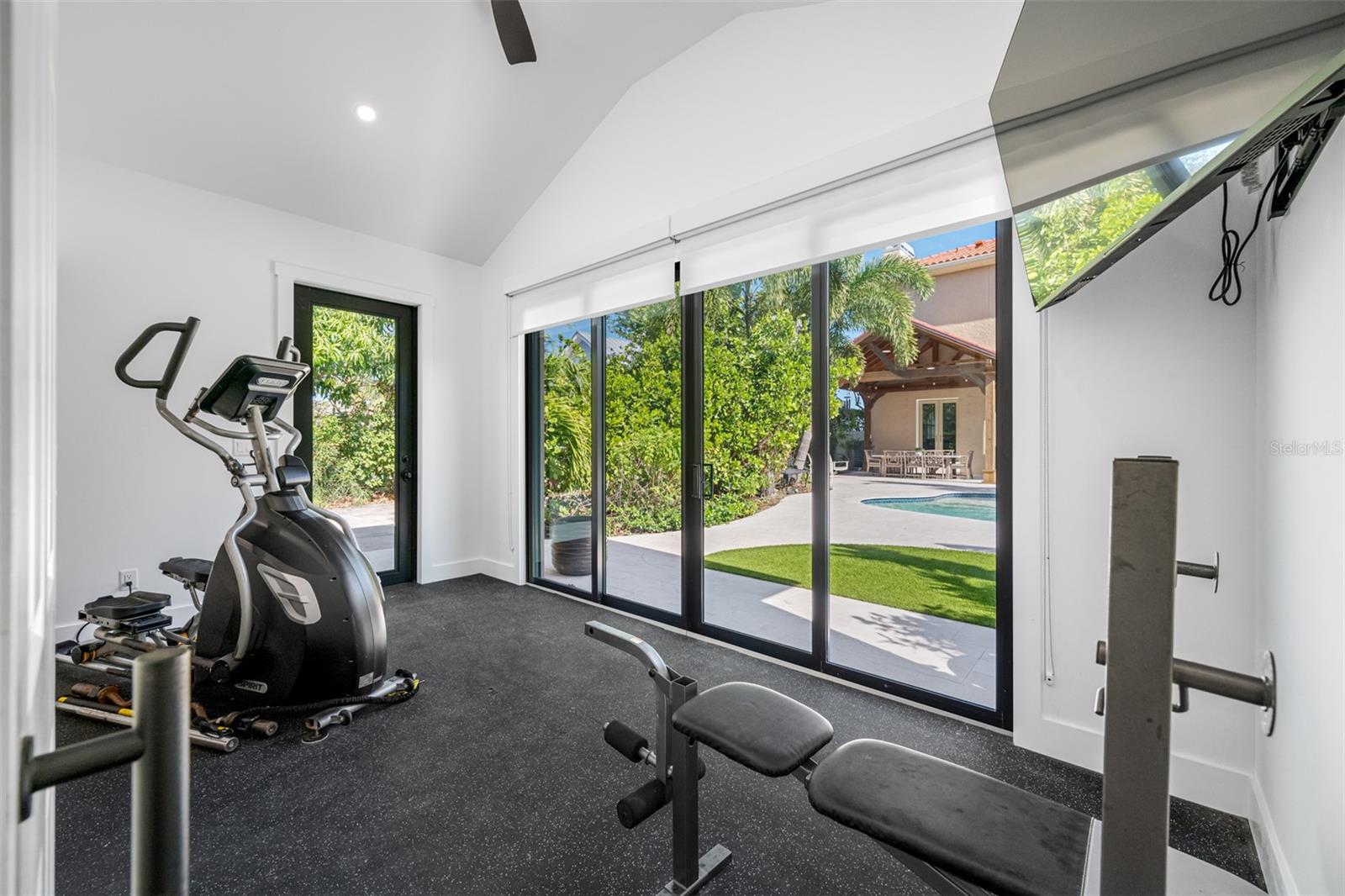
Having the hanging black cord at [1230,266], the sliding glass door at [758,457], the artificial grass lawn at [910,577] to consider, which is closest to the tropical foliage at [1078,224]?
the hanging black cord at [1230,266]

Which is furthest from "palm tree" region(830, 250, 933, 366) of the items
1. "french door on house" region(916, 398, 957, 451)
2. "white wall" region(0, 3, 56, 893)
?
"white wall" region(0, 3, 56, 893)

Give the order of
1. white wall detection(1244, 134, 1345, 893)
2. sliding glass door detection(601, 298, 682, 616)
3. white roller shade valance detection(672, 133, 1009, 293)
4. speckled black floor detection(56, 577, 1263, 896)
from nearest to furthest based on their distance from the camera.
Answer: white wall detection(1244, 134, 1345, 893), speckled black floor detection(56, 577, 1263, 896), white roller shade valance detection(672, 133, 1009, 293), sliding glass door detection(601, 298, 682, 616)

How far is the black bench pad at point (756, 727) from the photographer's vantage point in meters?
1.18

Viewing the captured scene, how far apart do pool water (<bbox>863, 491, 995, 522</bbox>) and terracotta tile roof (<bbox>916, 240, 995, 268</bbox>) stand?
1.04 meters

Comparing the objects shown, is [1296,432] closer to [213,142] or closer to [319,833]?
[319,833]

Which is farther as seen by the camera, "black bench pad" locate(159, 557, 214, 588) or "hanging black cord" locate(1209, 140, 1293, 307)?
"black bench pad" locate(159, 557, 214, 588)

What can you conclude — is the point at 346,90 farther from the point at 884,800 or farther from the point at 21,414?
the point at 884,800

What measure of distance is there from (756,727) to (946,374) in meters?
1.94

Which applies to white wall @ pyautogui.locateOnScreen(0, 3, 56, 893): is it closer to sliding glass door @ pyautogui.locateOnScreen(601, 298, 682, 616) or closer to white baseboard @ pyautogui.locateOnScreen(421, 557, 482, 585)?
sliding glass door @ pyautogui.locateOnScreen(601, 298, 682, 616)

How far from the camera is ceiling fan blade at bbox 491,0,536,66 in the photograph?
2561 mm

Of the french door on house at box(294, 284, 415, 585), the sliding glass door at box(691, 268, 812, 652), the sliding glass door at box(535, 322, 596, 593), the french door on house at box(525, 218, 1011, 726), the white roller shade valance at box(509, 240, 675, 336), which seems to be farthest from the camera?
the sliding glass door at box(535, 322, 596, 593)

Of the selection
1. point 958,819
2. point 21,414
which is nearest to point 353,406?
point 21,414

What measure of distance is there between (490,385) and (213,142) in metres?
2.31

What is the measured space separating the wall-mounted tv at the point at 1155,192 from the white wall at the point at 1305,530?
181 mm
